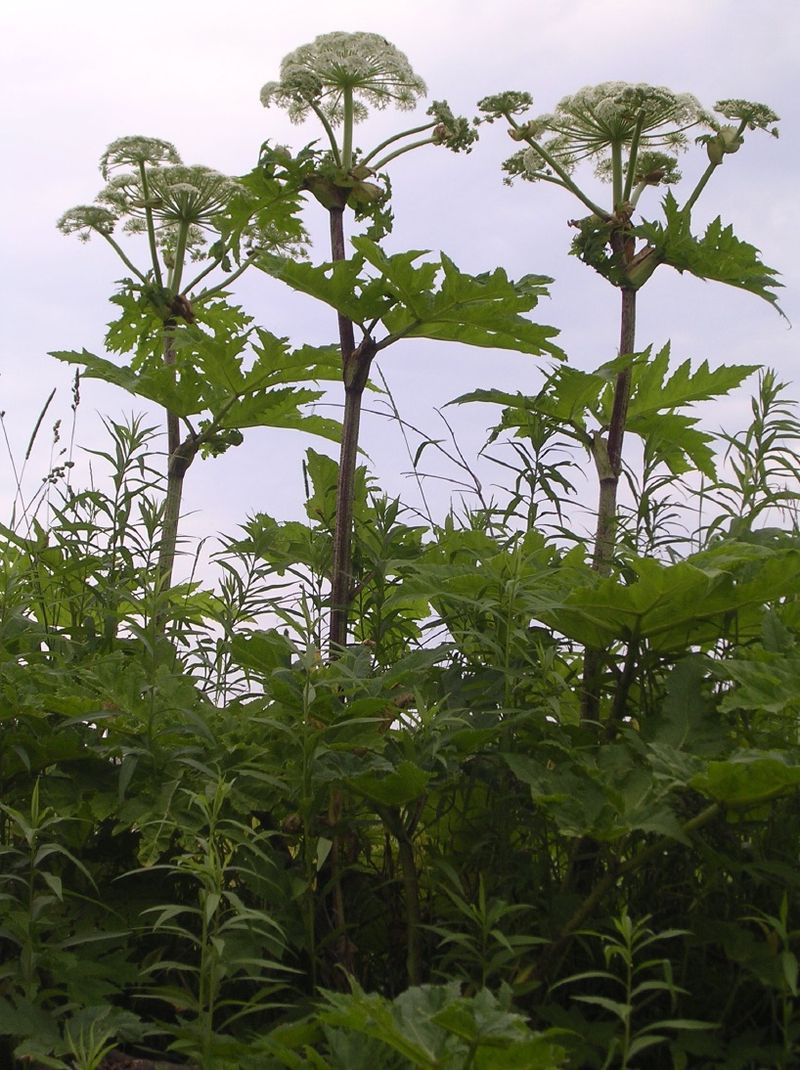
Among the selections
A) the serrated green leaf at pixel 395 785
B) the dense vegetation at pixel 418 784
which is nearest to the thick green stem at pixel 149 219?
the dense vegetation at pixel 418 784

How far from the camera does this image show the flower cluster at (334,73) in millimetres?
3588

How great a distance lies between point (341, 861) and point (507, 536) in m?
0.93

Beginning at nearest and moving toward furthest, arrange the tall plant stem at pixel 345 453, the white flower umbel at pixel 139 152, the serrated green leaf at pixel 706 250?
the tall plant stem at pixel 345 453, the serrated green leaf at pixel 706 250, the white flower umbel at pixel 139 152

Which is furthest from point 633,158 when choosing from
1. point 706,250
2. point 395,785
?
point 395,785

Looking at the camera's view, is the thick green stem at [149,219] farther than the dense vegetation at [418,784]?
Yes

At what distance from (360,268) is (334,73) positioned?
2.88 feet

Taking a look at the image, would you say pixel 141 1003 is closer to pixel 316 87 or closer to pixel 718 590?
pixel 718 590

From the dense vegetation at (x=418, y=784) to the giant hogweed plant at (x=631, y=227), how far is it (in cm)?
18

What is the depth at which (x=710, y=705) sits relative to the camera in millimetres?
2246

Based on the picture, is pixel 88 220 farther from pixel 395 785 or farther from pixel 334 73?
pixel 395 785

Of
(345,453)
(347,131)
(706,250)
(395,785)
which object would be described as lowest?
(395,785)

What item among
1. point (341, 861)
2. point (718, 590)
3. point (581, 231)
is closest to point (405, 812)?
point (341, 861)

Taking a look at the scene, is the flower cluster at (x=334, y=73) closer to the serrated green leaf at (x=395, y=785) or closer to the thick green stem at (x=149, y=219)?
the thick green stem at (x=149, y=219)

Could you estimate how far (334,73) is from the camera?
12.0ft
